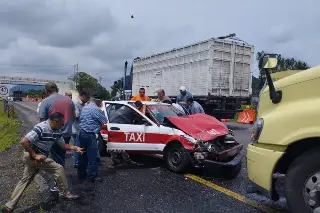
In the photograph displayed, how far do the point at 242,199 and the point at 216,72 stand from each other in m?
11.7

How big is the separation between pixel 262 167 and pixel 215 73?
12901 mm

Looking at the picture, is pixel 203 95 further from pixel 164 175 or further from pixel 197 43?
pixel 164 175

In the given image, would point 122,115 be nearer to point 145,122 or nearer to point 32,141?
point 145,122

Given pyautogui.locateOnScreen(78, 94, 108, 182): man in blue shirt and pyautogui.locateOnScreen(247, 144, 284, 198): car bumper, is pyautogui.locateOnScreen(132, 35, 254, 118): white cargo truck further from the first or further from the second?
pyautogui.locateOnScreen(247, 144, 284, 198): car bumper

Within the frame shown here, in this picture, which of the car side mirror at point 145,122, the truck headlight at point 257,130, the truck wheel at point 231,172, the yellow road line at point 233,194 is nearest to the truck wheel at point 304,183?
the truck headlight at point 257,130

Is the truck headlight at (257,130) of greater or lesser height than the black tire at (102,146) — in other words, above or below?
above

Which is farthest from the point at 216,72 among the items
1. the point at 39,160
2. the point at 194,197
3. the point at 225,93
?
the point at 39,160

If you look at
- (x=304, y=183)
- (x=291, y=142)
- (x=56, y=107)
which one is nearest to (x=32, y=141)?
(x=56, y=107)

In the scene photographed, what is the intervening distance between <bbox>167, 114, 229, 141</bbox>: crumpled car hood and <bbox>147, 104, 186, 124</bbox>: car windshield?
0.35m

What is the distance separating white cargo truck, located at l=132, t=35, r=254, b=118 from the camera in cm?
1659

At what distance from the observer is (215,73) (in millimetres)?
16688

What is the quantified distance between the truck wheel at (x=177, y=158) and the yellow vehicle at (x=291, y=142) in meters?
2.75

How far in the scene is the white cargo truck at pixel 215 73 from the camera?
16.6 metres

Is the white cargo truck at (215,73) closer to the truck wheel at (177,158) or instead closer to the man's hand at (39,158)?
the truck wheel at (177,158)
